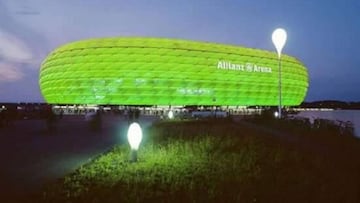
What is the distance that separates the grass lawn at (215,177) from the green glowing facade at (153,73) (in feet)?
273

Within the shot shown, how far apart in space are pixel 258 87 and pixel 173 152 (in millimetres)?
100498

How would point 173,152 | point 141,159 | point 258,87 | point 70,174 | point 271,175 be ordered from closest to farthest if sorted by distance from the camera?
1. point 271,175
2. point 70,174
3. point 141,159
4. point 173,152
5. point 258,87

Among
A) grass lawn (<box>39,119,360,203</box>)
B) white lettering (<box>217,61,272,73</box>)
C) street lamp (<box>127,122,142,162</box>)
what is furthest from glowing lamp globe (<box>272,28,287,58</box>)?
white lettering (<box>217,61,272,73</box>)

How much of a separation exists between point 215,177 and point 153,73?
8856cm

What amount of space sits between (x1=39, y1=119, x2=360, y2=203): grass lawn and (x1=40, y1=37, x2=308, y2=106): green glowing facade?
273ft

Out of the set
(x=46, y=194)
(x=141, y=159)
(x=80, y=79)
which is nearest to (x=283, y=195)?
(x=46, y=194)

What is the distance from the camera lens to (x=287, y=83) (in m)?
126

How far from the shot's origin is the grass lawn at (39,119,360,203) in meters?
8.21

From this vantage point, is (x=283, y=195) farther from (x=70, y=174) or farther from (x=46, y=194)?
(x=70, y=174)

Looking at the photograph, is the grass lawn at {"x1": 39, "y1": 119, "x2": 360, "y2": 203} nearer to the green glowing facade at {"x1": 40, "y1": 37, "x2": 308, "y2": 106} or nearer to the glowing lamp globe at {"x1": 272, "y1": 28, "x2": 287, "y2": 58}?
the glowing lamp globe at {"x1": 272, "y1": 28, "x2": 287, "y2": 58}

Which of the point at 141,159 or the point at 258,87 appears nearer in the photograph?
the point at 141,159

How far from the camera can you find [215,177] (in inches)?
413

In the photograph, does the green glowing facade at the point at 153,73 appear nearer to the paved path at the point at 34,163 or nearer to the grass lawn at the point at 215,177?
the paved path at the point at 34,163

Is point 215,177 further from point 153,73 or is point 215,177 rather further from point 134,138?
point 153,73
